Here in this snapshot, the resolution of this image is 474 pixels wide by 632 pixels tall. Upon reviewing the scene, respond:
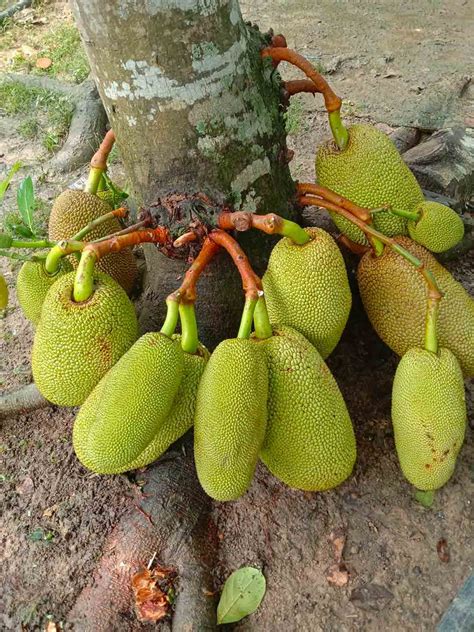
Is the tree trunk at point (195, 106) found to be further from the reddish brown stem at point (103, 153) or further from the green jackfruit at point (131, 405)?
the green jackfruit at point (131, 405)

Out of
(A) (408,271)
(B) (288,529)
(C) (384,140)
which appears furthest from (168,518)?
(C) (384,140)

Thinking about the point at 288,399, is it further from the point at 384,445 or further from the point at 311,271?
the point at 384,445

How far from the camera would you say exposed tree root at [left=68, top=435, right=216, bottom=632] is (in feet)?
4.05

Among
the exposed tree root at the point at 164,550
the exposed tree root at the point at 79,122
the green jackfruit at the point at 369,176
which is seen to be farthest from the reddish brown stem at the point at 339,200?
the exposed tree root at the point at 79,122

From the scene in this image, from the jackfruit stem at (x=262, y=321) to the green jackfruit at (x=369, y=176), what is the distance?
0.35 metres

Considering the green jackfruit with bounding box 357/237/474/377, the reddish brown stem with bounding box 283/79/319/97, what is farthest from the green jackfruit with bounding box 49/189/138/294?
the green jackfruit with bounding box 357/237/474/377

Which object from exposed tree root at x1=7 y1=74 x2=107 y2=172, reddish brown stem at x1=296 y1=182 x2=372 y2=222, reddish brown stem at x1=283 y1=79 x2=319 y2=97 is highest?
reddish brown stem at x1=283 y1=79 x2=319 y2=97

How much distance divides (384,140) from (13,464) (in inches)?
45.8

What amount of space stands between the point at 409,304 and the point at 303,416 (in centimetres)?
35

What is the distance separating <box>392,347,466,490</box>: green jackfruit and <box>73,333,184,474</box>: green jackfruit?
16.5 inches

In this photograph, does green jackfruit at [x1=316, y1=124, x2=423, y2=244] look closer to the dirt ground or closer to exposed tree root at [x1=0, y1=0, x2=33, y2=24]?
the dirt ground

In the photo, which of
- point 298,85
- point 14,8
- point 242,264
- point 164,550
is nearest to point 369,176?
point 298,85

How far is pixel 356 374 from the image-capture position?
1.48m

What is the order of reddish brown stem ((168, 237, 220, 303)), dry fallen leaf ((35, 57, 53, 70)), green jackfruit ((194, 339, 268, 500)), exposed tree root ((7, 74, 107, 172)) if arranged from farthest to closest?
dry fallen leaf ((35, 57, 53, 70))
exposed tree root ((7, 74, 107, 172))
reddish brown stem ((168, 237, 220, 303))
green jackfruit ((194, 339, 268, 500))
